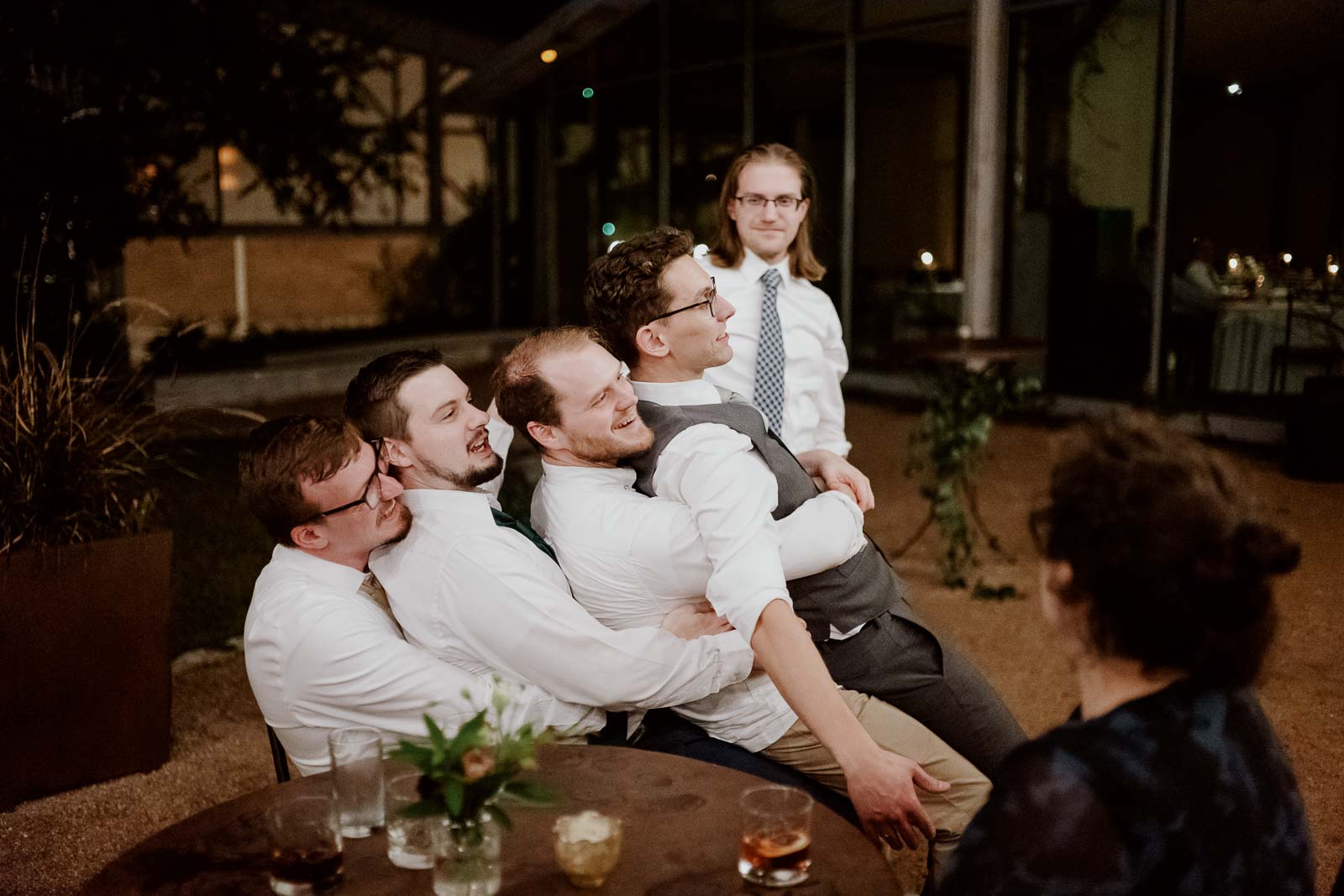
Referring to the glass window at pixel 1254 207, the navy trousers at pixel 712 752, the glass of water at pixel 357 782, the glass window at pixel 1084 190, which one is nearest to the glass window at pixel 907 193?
the glass window at pixel 1084 190

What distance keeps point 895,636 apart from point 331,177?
8.56m

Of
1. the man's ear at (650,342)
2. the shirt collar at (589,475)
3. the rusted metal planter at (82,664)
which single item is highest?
the man's ear at (650,342)

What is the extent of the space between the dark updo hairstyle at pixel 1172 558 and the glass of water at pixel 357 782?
1000 mm

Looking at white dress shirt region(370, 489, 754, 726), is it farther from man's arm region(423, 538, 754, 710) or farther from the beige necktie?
the beige necktie

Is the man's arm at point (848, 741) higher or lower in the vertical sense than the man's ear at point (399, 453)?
lower

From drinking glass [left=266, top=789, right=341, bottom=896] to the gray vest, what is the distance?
1.00m

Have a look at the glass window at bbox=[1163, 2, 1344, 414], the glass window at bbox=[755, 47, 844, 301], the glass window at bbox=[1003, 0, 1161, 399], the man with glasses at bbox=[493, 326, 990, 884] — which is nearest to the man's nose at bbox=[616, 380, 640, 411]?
the man with glasses at bbox=[493, 326, 990, 884]

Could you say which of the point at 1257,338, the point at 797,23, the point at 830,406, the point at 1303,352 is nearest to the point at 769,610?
the point at 830,406

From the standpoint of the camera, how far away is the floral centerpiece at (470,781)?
140cm

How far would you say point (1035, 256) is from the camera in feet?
30.9

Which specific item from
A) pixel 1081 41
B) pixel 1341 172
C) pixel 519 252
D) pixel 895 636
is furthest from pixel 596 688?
pixel 519 252

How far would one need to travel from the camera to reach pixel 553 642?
2074mm

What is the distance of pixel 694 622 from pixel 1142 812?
3.75 ft

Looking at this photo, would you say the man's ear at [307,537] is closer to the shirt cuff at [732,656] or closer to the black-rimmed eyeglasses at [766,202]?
the shirt cuff at [732,656]
